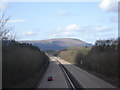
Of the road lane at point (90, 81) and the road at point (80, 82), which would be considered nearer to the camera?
the road lane at point (90, 81)

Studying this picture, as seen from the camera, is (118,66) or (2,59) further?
(118,66)

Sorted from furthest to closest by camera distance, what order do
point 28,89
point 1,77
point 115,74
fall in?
1. point 115,74
2. point 28,89
3. point 1,77

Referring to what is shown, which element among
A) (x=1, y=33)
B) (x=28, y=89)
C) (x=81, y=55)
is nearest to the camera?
(x=1, y=33)

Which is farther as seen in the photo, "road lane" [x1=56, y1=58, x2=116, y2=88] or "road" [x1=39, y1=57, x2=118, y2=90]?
"road" [x1=39, y1=57, x2=118, y2=90]

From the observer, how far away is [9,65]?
2558 cm

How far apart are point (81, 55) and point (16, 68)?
66826 mm

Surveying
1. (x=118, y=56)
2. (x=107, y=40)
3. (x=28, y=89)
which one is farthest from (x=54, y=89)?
(x=107, y=40)

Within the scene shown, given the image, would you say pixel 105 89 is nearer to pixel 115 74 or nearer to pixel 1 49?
pixel 1 49

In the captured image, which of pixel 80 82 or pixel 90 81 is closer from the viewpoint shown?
pixel 80 82

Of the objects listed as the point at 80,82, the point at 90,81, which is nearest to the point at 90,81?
the point at 90,81

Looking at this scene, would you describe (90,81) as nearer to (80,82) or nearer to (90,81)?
(90,81)

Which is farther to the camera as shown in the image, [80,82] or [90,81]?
[90,81]

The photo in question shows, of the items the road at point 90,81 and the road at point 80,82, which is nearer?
the road at point 90,81

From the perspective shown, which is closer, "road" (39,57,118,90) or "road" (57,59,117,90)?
"road" (57,59,117,90)
